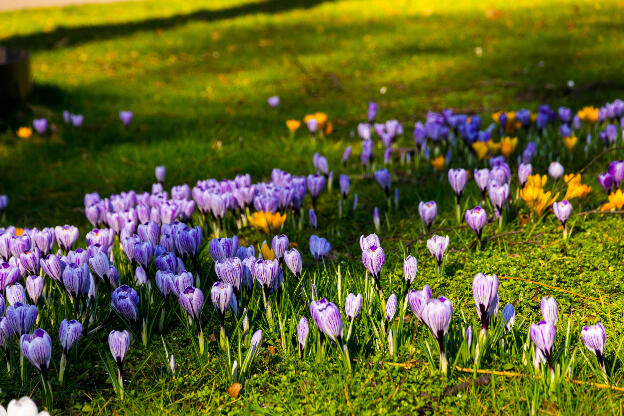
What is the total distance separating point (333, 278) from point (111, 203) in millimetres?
1550

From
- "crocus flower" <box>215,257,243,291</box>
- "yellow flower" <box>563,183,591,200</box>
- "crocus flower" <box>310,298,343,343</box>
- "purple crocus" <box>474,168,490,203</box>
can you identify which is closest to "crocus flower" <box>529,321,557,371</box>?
"crocus flower" <box>310,298,343,343</box>

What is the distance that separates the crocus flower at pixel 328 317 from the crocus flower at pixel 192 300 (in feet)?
1.58

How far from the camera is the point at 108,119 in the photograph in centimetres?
725

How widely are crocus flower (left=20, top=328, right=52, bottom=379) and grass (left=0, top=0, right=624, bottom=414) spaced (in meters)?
0.29

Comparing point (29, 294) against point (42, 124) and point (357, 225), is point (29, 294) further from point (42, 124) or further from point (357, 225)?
point (42, 124)

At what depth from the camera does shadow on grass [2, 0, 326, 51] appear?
1323cm

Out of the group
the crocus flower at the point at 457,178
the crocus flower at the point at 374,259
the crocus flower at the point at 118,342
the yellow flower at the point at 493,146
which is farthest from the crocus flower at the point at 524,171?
the crocus flower at the point at 118,342

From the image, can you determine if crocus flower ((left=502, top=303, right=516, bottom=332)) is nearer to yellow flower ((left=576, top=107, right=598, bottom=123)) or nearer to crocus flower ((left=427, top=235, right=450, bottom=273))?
crocus flower ((left=427, top=235, right=450, bottom=273))

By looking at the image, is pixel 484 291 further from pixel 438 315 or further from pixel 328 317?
pixel 328 317

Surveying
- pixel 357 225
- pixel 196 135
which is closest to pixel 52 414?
pixel 357 225

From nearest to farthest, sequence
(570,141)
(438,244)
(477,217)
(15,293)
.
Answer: (15,293), (438,244), (477,217), (570,141)

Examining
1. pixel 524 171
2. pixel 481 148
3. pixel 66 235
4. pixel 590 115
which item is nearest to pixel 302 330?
pixel 66 235

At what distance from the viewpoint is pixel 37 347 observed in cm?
213

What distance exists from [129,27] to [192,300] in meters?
13.5
